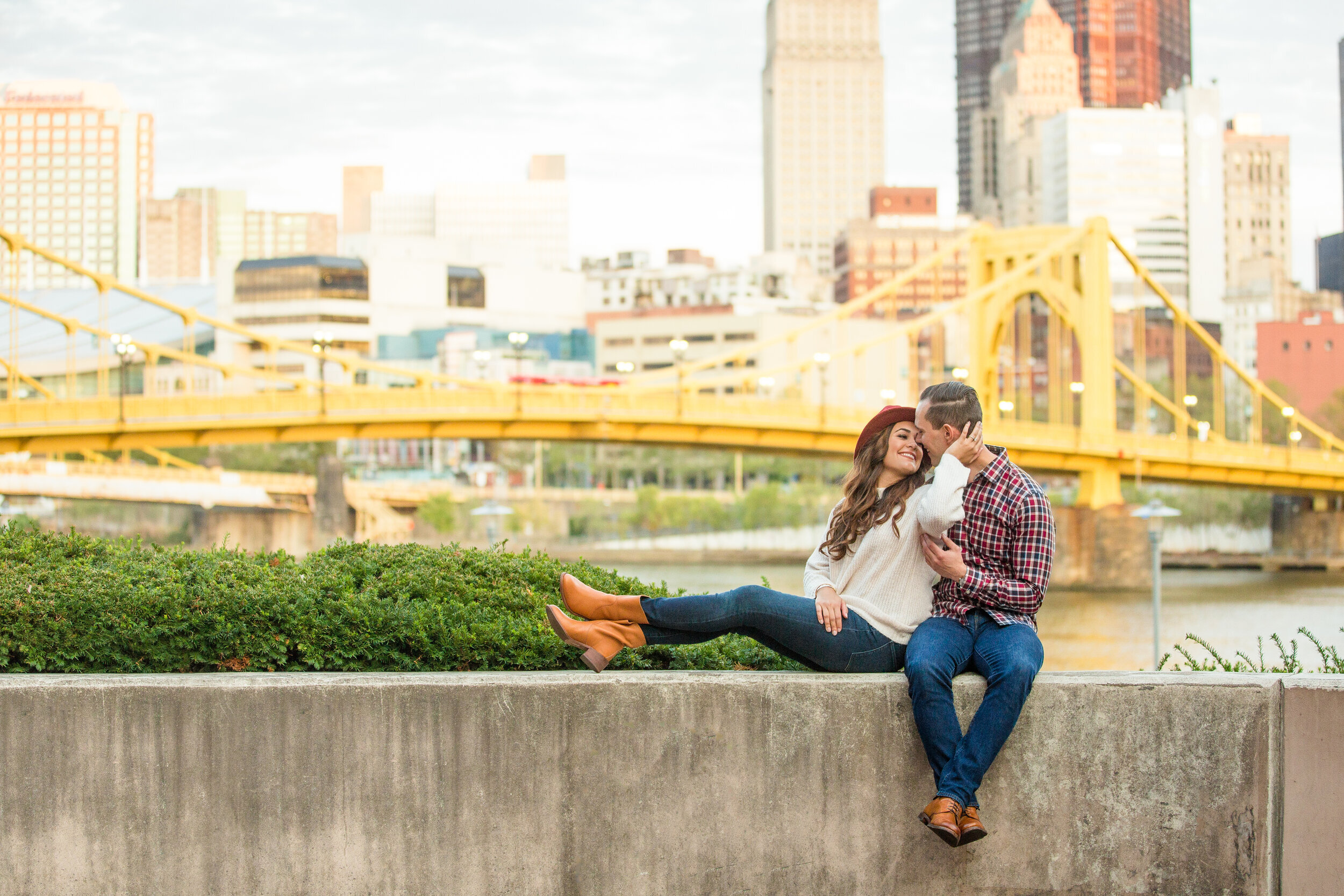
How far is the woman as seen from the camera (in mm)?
4816

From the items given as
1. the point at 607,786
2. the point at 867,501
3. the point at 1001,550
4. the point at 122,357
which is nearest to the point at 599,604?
the point at 607,786

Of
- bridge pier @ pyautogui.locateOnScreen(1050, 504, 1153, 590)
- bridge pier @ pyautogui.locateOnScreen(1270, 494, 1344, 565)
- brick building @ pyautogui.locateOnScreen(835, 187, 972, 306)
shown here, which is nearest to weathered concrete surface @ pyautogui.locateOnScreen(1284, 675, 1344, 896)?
bridge pier @ pyautogui.locateOnScreen(1050, 504, 1153, 590)

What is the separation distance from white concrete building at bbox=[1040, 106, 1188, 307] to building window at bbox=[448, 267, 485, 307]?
7144 cm

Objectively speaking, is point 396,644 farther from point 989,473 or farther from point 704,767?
point 989,473

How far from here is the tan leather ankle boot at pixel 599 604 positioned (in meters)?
4.86

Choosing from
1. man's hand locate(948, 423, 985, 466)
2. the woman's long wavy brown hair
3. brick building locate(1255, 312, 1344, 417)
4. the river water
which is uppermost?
brick building locate(1255, 312, 1344, 417)

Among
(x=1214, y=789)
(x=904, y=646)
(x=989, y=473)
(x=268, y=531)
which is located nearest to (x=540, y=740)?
(x=904, y=646)

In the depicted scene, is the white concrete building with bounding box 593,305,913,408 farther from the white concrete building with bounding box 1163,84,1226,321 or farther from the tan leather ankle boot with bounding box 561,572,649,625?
the tan leather ankle boot with bounding box 561,572,649,625

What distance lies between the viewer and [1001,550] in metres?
4.95

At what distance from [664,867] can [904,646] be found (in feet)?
3.31

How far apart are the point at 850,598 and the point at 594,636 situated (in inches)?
32.5

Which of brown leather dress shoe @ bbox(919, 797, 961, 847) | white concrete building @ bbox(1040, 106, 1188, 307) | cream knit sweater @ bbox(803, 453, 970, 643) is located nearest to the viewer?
brown leather dress shoe @ bbox(919, 797, 961, 847)

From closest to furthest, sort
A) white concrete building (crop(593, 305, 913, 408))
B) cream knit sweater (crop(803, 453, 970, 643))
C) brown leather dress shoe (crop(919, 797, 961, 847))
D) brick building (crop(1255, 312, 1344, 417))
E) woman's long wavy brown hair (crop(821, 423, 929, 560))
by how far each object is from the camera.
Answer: brown leather dress shoe (crop(919, 797, 961, 847)) < cream knit sweater (crop(803, 453, 970, 643)) < woman's long wavy brown hair (crop(821, 423, 929, 560)) < brick building (crop(1255, 312, 1344, 417)) < white concrete building (crop(593, 305, 913, 408))

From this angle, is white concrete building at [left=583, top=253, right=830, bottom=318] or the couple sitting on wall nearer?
the couple sitting on wall
